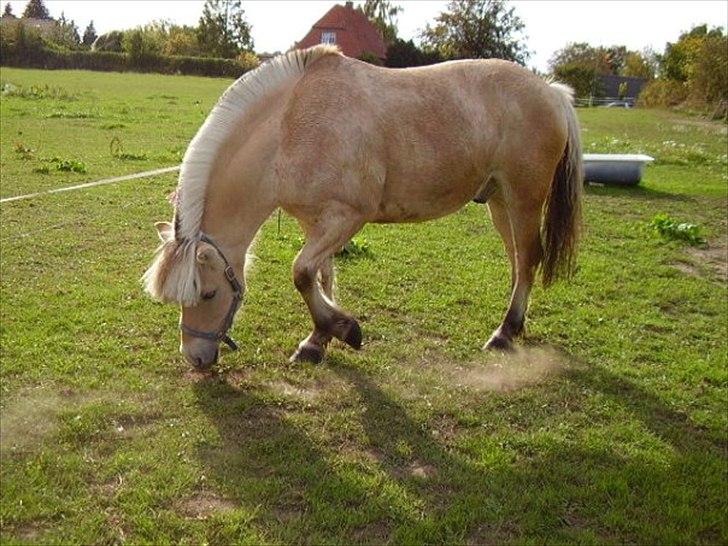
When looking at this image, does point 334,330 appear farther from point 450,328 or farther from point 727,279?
point 727,279

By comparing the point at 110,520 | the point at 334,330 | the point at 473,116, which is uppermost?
the point at 473,116

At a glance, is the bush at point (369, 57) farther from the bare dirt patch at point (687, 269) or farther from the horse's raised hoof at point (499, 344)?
the horse's raised hoof at point (499, 344)

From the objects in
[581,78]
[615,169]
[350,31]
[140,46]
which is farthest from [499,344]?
[581,78]

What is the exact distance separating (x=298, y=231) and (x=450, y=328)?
3.37m

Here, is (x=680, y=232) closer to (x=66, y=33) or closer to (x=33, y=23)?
(x=66, y=33)

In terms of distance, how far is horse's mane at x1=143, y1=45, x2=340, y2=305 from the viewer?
12.3 ft

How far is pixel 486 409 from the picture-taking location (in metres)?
4.14

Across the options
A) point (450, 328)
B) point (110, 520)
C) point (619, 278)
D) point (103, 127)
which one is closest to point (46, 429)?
point (110, 520)

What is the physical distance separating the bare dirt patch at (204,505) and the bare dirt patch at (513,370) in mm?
1929

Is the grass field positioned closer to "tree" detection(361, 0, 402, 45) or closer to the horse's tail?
the horse's tail

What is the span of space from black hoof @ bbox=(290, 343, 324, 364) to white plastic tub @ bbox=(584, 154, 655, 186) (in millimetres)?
8976

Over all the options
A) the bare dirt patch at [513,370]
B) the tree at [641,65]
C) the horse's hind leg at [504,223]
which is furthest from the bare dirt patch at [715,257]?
the tree at [641,65]

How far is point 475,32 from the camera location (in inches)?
1336

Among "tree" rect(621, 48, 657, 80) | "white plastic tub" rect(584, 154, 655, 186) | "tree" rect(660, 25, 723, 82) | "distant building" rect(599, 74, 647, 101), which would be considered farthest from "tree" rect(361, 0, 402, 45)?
"tree" rect(621, 48, 657, 80)
